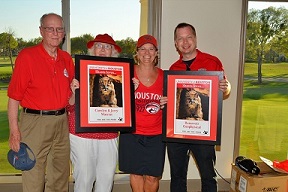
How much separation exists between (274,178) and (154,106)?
4.59 feet

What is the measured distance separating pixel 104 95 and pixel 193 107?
0.64 meters

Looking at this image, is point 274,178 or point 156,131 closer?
point 156,131

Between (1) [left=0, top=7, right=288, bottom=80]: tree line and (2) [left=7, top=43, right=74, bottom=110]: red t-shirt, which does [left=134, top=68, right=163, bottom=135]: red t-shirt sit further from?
(1) [left=0, top=7, right=288, bottom=80]: tree line

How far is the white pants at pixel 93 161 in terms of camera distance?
6.99 ft

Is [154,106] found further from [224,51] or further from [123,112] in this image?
[224,51]

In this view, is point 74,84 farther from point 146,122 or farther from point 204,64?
point 204,64

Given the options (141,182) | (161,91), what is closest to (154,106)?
(161,91)

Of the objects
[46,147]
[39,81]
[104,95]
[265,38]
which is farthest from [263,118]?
[39,81]

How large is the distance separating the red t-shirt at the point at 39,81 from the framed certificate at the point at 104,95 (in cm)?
14

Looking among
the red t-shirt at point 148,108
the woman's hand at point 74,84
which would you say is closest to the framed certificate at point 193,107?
the red t-shirt at point 148,108

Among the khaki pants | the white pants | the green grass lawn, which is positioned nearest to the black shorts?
the white pants

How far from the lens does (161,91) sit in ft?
7.40

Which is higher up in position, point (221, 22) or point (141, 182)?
point (221, 22)

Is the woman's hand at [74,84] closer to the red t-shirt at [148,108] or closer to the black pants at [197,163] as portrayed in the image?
the red t-shirt at [148,108]
